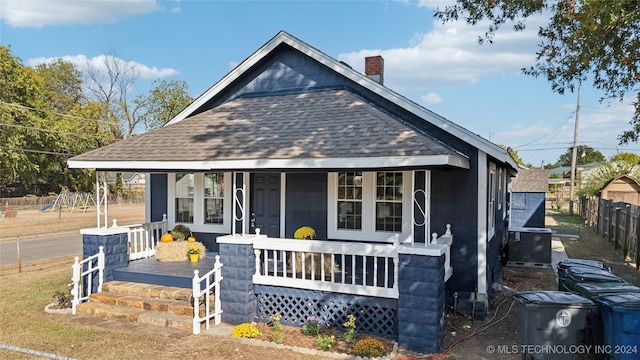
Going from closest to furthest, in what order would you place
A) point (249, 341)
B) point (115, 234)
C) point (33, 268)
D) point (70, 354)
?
1. point (70, 354)
2. point (249, 341)
3. point (115, 234)
4. point (33, 268)

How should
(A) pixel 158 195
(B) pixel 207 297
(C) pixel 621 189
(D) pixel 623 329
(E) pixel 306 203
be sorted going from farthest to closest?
(C) pixel 621 189, (A) pixel 158 195, (E) pixel 306 203, (B) pixel 207 297, (D) pixel 623 329

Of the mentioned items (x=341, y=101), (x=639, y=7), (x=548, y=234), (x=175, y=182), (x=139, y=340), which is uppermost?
(x=639, y=7)

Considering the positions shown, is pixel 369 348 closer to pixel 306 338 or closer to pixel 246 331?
pixel 306 338

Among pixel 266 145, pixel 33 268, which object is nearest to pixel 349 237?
pixel 266 145

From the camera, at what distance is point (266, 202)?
1042 cm

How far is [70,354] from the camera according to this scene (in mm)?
6352

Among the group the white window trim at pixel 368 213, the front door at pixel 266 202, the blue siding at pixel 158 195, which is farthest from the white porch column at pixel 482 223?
the blue siding at pixel 158 195

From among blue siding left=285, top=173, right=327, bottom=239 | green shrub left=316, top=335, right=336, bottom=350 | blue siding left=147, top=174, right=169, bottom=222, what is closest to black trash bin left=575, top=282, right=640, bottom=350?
green shrub left=316, top=335, right=336, bottom=350

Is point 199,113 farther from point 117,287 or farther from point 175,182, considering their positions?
point 117,287

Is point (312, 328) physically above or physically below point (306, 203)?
below

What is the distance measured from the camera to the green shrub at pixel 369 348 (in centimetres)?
623

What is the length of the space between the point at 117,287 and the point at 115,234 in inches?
45.8

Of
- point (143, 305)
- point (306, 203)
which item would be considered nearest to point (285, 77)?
point (306, 203)

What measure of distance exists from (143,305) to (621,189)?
3098cm
